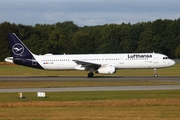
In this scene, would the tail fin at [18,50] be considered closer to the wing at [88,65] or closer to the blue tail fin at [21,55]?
the blue tail fin at [21,55]

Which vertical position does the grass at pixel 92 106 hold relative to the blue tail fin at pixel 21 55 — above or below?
A: below

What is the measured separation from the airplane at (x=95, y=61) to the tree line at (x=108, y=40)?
208 ft

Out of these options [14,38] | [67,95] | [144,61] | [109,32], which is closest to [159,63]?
[144,61]

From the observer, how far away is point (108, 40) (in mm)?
156625

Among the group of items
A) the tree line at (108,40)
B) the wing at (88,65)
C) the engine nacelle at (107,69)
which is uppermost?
the tree line at (108,40)

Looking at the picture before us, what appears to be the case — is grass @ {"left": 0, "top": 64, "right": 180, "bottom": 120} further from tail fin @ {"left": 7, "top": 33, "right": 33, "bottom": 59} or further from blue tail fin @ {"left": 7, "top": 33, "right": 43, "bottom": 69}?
tail fin @ {"left": 7, "top": 33, "right": 33, "bottom": 59}

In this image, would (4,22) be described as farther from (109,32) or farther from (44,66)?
(44,66)

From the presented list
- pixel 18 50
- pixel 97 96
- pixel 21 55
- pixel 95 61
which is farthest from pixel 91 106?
pixel 18 50

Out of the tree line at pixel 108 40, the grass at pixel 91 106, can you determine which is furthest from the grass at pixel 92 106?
the tree line at pixel 108 40

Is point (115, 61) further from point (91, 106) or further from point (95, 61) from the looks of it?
point (91, 106)

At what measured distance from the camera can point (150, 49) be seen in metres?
138

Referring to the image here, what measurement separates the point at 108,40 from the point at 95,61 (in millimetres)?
94614

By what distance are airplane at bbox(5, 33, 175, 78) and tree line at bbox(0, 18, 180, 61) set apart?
6340 centimetres

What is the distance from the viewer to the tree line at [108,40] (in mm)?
134450
